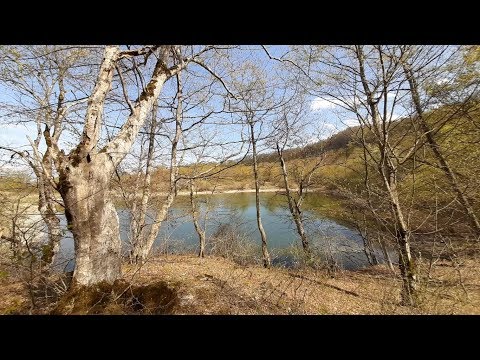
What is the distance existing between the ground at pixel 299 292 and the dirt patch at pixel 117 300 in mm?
79

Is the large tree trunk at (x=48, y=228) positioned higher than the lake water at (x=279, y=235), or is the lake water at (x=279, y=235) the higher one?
the large tree trunk at (x=48, y=228)

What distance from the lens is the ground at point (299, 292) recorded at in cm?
372

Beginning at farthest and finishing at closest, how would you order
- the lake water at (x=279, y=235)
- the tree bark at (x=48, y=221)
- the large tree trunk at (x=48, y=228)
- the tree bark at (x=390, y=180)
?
the lake water at (x=279, y=235), the tree bark at (x=390, y=180), the tree bark at (x=48, y=221), the large tree trunk at (x=48, y=228)

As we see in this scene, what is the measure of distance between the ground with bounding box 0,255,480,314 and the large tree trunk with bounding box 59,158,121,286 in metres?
0.48

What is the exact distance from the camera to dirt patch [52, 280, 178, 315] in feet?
8.88

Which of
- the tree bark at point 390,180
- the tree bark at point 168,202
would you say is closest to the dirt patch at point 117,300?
the tree bark at point 168,202

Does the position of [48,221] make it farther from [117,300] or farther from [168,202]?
[168,202]

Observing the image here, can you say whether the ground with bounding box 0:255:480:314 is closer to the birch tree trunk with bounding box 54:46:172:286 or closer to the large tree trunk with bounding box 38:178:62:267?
the birch tree trunk with bounding box 54:46:172:286

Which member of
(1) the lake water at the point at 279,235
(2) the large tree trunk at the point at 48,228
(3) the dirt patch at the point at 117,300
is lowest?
Result: (1) the lake water at the point at 279,235

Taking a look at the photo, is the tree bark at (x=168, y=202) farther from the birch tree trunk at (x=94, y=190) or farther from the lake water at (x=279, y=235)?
the lake water at (x=279, y=235)

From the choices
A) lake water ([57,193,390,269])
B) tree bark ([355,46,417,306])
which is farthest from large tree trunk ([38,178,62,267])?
tree bark ([355,46,417,306])
